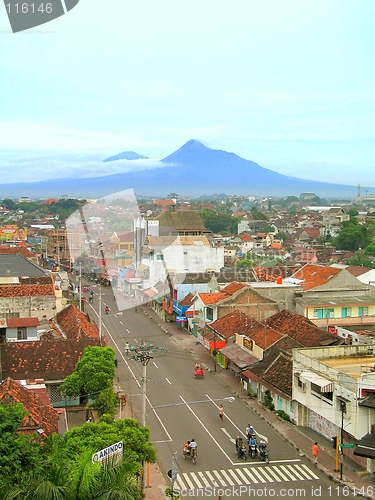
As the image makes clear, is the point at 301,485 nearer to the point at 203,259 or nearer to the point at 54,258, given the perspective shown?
the point at 203,259

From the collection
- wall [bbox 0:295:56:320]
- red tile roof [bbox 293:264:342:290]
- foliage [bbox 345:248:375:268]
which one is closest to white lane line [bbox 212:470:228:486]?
wall [bbox 0:295:56:320]

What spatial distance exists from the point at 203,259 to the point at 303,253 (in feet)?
99.6

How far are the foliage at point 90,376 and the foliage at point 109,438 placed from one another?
5.44 metres

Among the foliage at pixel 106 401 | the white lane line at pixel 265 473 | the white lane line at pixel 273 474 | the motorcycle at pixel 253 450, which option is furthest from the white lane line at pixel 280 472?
the foliage at pixel 106 401

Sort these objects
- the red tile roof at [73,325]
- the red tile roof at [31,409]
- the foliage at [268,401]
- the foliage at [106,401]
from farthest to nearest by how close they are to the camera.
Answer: the red tile roof at [73,325] → the foliage at [268,401] → the foliage at [106,401] → the red tile roof at [31,409]

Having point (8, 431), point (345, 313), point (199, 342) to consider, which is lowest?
point (199, 342)

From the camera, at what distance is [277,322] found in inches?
1072

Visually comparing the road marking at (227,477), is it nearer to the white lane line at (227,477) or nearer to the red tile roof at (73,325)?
the white lane line at (227,477)

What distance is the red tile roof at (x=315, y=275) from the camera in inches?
1362

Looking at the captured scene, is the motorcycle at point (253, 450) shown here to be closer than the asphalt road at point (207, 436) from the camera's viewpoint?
No

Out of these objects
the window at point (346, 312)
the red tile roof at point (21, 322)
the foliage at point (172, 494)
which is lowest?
the foliage at point (172, 494)

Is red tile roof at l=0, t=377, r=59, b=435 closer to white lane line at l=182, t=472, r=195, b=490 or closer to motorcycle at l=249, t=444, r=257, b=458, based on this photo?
white lane line at l=182, t=472, r=195, b=490

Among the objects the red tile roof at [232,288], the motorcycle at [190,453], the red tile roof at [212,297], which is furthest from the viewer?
the red tile roof at [232,288]

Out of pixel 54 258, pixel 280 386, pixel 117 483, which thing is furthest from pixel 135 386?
pixel 54 258
